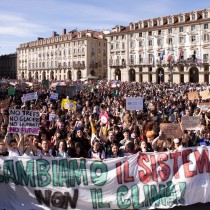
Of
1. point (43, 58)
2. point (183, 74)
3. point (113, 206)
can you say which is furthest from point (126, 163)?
point (43, 58)

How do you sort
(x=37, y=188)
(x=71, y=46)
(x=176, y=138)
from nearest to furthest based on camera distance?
(x=37, y=188)
(x=176, y=138)
(x=71, y=46)

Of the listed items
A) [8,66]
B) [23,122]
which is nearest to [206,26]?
[23,122]

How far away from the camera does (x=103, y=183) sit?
20.7 ft

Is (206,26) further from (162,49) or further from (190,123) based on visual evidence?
(190,123)

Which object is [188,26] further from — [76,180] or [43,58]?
[76,180]

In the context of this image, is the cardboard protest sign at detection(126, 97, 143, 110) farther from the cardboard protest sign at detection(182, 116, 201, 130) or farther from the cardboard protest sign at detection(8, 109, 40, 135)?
the cardboard protest sign at detection(8, 109, 40, 135)

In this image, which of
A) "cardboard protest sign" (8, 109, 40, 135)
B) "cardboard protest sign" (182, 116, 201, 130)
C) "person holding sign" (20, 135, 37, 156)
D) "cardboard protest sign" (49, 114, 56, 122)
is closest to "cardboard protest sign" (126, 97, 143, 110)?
"cardboard protest sign" (49, 114, 56, 122)

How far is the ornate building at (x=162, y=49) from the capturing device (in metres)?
63.8

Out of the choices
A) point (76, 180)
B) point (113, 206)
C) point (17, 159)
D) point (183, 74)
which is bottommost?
point (113, 206)

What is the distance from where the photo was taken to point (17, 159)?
6219mm

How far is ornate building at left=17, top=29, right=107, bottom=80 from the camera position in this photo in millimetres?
87625

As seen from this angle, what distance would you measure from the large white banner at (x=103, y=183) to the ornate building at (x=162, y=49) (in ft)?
175

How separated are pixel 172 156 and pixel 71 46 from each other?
283 ft

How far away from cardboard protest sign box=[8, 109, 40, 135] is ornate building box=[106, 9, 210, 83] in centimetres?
5259
